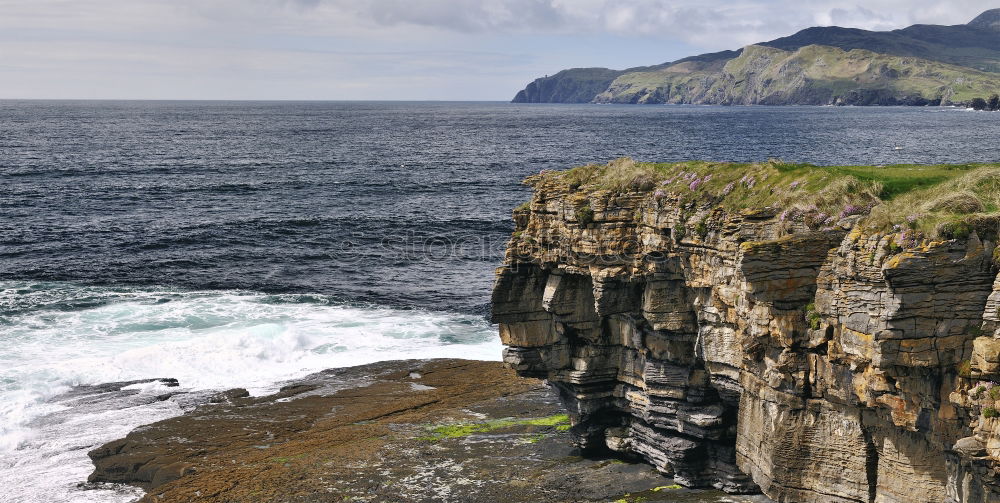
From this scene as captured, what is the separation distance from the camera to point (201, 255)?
249 ft

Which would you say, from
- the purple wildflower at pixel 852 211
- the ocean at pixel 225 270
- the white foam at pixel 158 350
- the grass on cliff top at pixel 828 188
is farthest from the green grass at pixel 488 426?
the purple wildflower at pixel 852 211

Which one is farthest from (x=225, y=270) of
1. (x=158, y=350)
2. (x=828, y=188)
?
(x=828, y=188)

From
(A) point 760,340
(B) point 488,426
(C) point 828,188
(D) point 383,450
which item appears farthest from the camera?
(B) point 488,426

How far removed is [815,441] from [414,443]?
15.8m

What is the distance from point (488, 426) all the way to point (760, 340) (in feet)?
46.1

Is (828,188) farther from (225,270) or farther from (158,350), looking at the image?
(225,270)

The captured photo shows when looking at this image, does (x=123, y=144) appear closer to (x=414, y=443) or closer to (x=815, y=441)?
(x=414, y=443)

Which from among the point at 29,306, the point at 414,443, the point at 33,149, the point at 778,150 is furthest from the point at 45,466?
the point at 33,149

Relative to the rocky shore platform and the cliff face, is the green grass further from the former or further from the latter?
the cliff face

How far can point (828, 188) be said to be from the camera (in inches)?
1014

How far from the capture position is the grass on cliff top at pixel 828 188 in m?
22.6

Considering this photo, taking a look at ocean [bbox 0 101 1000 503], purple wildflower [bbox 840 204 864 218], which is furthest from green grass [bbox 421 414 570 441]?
purple wildflower [bbox 840 204 864 218]

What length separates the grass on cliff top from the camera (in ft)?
74.0

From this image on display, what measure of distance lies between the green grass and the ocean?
11.8m
